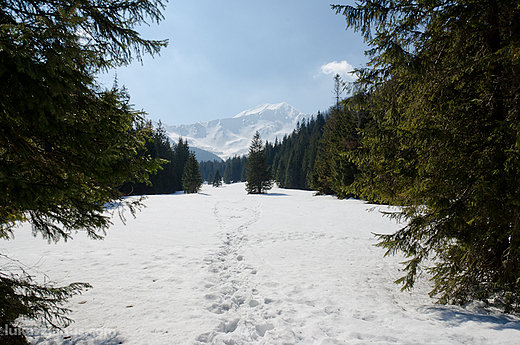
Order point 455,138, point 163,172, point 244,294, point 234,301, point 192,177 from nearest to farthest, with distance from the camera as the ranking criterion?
point 455,138
point 234,301
point 244,294
point 163,172
point 192,177

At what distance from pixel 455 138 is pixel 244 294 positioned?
480 centimetres

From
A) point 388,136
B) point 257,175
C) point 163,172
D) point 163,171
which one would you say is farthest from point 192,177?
point 388,136

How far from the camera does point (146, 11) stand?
3416 mm

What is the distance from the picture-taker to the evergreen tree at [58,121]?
219 centimetres

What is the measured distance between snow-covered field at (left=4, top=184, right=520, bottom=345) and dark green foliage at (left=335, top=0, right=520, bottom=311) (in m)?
0.92

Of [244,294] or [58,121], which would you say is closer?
[58,121]

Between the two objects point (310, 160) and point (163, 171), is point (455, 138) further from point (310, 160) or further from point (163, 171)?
point (310, 160)

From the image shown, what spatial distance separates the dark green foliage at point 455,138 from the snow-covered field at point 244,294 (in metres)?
0.92

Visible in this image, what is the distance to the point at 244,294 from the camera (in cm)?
453

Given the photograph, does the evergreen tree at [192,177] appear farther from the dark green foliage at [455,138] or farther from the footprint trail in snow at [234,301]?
the dark green foliage at [455,138]

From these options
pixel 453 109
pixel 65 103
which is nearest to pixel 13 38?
pixel 65 103

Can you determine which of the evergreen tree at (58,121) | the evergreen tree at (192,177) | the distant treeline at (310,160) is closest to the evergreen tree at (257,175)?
the distant treeline at (310,160)

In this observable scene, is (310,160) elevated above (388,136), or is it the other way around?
(310,160)

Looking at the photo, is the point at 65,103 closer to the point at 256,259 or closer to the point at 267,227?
the point at 256,259
